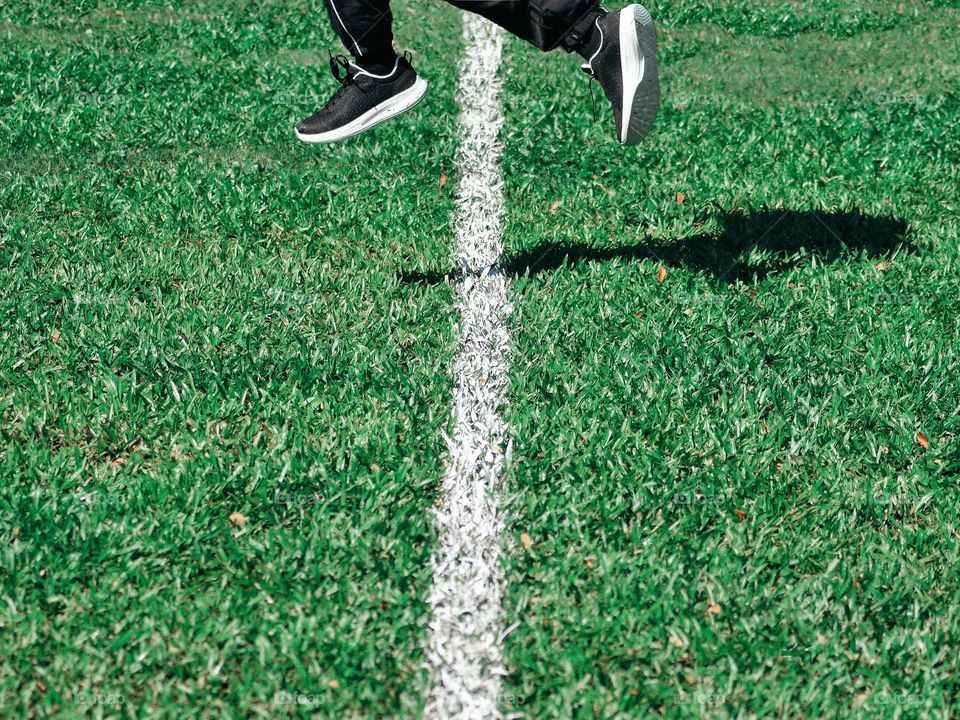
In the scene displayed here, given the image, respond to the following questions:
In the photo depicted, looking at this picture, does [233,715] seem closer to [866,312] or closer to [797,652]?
[797,652]

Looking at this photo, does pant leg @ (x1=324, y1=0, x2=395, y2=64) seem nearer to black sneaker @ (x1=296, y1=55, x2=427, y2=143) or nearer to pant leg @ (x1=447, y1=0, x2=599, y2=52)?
black sneaker @ (x1=296, y1=55, x2=427, y2=143)

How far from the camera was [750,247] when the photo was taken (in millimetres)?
4660

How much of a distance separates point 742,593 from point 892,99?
539cm

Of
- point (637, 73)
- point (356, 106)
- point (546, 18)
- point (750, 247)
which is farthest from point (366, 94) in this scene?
point (750, 247)

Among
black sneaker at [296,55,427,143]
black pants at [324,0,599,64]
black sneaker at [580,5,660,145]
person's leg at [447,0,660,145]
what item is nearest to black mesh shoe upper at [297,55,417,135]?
black sneaker at [296,55,427,143]

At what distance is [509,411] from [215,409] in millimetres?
975

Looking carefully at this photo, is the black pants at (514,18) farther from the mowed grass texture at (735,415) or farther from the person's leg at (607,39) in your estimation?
the mowed grass texture at (735,415)

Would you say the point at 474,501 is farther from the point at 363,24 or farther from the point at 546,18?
the point at 363,24

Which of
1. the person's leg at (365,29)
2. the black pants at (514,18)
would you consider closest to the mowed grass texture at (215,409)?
the person's leg at (365,29)

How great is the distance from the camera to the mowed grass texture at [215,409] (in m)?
2.40

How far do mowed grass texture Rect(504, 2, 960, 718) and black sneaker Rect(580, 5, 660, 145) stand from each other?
2.27 feet

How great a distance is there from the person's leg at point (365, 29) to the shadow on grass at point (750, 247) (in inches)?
35.4

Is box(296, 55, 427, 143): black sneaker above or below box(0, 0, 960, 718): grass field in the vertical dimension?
above

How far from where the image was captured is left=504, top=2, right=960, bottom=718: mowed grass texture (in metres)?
2.44
